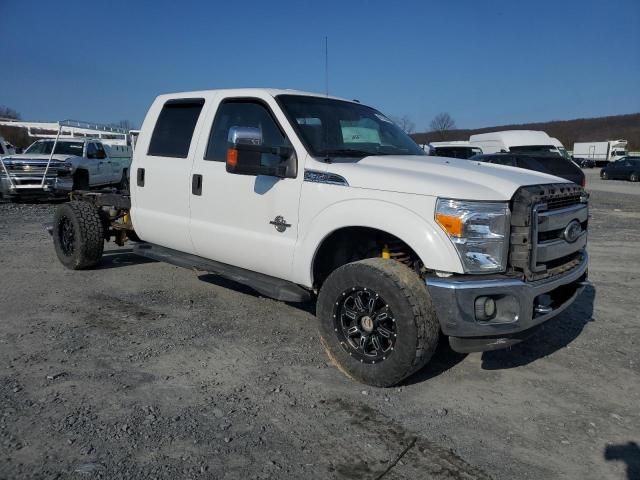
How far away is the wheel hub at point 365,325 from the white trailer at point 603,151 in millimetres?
73787

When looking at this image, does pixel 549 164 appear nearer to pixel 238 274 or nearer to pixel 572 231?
pixel 572 231

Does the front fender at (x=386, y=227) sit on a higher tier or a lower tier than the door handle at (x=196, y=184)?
lower

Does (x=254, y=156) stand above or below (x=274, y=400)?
above

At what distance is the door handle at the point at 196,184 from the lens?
4.60m

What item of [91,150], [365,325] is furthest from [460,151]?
[365,325]

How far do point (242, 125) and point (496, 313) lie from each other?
8.65 ft

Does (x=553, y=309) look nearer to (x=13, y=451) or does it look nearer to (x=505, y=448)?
(x=505, y=448)

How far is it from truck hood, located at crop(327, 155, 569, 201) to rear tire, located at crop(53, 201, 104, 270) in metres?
3.72

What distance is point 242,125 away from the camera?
177 inches

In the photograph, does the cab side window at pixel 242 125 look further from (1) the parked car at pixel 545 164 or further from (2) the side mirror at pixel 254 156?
(1) the parked car at pixel 545 164

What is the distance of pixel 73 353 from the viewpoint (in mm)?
3891

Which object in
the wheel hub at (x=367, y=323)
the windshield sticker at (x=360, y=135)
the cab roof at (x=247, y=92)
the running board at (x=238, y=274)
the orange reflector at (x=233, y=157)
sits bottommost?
the wheel hub at (x=367, y=323)

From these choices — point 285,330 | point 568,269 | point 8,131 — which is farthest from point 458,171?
point 8,131

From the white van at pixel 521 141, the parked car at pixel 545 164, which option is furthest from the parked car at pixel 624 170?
the parked car at pixel 545 164
